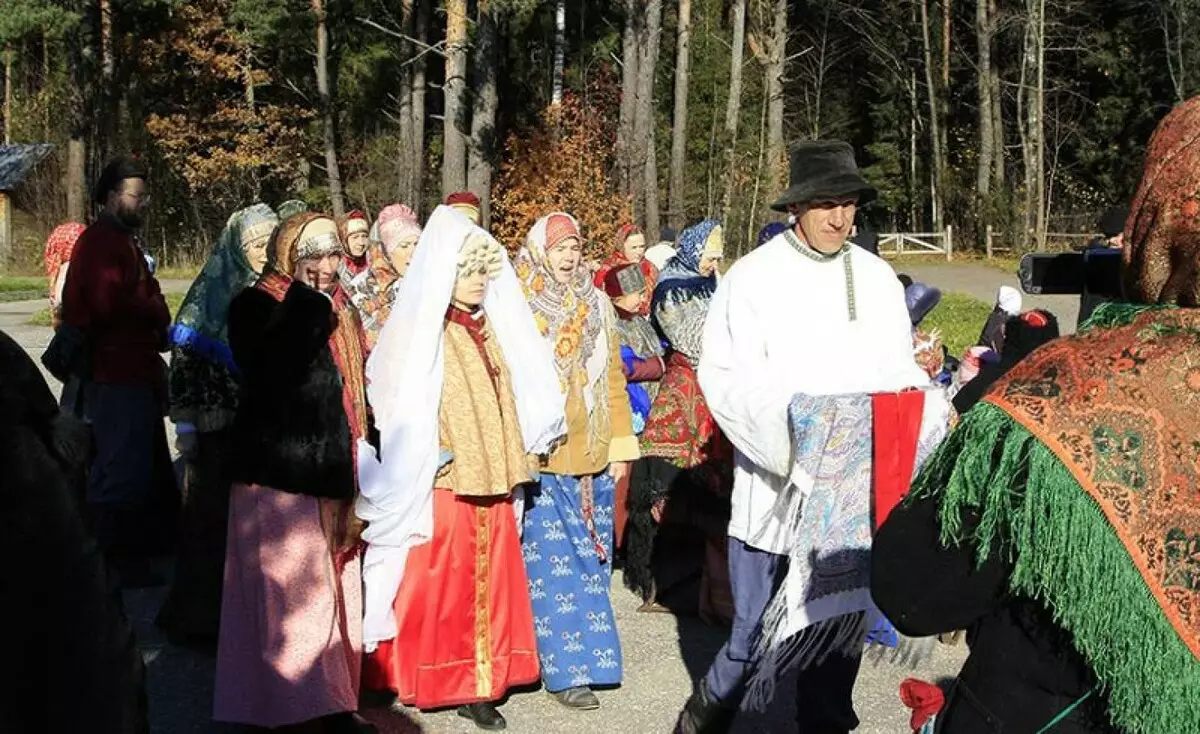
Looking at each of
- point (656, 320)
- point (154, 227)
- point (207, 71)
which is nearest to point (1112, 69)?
point (207, 71)

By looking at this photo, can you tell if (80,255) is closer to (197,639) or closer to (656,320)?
(197,639)

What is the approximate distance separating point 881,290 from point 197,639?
11.5ft

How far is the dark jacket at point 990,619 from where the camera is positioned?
206 cm

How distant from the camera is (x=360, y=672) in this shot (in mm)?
4879

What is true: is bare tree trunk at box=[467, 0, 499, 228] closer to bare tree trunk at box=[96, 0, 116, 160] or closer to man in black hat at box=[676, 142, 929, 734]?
bare tree trunk at box=[96, 0, 116, 160]

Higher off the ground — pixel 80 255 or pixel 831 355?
pixel 80 255

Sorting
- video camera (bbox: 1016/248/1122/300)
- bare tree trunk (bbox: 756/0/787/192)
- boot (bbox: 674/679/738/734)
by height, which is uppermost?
bare tree trunk (bbox: 756/0/787/192)

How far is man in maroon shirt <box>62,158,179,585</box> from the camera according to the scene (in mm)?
6227

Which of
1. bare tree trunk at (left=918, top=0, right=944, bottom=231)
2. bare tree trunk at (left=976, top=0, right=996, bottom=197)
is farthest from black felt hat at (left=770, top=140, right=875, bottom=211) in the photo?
bare tree trunk at (left=918, top=0, right=944, bottom=231)

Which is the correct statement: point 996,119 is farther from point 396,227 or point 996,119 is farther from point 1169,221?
point 1169,221

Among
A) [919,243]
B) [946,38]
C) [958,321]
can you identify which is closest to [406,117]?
[919,243]

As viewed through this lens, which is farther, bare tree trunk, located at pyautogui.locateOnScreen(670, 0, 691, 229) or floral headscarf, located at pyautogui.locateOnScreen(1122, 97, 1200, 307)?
bare tree trunk, located at pyautogui.locateOnScreen(670, 0, 691, 229)

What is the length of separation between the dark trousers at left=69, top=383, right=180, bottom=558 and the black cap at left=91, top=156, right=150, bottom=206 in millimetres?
938

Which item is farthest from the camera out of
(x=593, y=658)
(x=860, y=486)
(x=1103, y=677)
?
(x=593, y=658)
